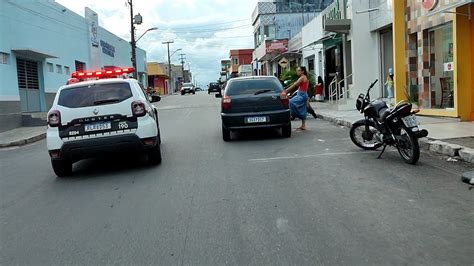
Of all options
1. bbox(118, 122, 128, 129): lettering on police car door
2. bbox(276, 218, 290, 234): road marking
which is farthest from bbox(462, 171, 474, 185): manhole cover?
bbox(118, 122, 128, 129): lettering on police car door

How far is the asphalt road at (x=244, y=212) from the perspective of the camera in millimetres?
4473

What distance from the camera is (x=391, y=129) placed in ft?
28.5

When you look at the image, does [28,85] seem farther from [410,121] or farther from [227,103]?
[410,121]

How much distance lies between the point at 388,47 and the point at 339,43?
530 centimetres

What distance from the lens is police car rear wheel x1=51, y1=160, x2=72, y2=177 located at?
27.8 feet

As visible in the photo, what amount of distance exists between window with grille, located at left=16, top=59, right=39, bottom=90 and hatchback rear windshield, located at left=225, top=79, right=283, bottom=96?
14.1 meters

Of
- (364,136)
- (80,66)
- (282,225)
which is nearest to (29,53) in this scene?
(80,66)

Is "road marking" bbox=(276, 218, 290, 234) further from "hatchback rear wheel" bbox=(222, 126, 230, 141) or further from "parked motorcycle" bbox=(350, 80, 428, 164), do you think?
"hatchback rear wheel" bbox=(222, 126, 230, 141)

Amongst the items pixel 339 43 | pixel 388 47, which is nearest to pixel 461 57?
pixel 388 47

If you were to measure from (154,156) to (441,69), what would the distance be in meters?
9.20

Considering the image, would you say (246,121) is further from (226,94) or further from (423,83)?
(423,83)

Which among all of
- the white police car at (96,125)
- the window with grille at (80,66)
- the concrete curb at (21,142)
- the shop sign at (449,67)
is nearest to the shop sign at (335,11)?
the shop sign at (449,67)

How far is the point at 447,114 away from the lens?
44.8 feet

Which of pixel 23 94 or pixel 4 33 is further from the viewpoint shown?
pixel 23 94
